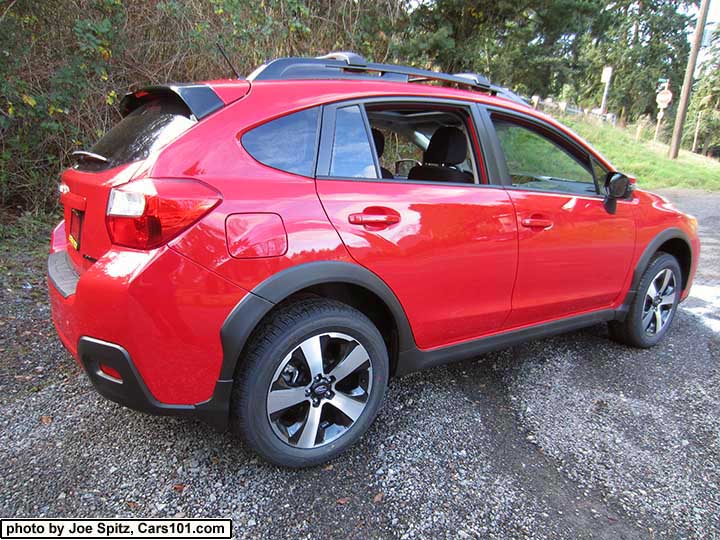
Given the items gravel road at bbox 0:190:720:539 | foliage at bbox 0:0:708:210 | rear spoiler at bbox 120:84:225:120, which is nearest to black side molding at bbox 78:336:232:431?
gravel road at bbox 0:190:720:539

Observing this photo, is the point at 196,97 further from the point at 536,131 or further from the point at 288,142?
the point at 536,131

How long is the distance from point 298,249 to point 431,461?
1.21 meters

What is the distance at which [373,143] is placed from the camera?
2.30 m

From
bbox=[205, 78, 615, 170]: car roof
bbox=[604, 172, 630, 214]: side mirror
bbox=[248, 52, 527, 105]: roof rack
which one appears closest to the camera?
bbox=[205, 78, 615, 170]: car roof

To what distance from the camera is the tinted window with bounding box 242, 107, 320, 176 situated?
1.97m

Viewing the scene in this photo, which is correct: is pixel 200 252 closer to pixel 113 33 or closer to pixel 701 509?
pixel 701 509

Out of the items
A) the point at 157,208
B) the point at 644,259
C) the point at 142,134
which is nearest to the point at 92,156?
the point at 142,134

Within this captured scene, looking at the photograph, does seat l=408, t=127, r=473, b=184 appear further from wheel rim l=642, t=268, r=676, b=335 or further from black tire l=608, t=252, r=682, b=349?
wheel rim l=642, t=268, r=676, b=335

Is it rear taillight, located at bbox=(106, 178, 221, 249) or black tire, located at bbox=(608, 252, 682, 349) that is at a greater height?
rear taillight, located at bbox=(106, 178, 221, 249)

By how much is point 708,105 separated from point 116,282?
169ft

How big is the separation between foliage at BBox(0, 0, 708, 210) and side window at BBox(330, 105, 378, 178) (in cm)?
385

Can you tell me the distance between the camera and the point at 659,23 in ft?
131

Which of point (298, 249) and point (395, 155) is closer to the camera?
point (298, 249)

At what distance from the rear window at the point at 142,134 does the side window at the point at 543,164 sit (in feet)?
6.04
